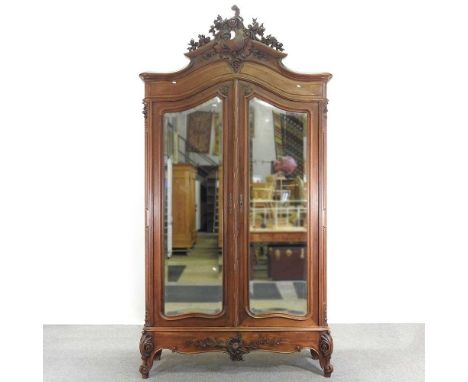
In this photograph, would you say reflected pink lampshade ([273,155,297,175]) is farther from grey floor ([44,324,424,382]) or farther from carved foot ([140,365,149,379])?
carved foot ([140,365,149,379])

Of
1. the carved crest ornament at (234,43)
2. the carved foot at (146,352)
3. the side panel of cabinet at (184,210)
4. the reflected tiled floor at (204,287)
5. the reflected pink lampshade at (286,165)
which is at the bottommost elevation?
the carved foot at (146,352)

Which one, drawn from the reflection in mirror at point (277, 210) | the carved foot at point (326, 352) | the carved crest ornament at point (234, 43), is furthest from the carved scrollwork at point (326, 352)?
the carved crest ornament at point (234, 43)

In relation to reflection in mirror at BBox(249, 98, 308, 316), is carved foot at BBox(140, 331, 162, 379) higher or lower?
lower

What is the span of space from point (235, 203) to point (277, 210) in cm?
27

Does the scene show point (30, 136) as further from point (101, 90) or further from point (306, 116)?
point (306, 116)

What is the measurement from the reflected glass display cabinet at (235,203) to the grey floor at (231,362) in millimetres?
184

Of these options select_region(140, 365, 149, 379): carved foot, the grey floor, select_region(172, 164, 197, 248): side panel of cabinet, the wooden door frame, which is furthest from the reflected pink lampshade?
select_region(140, 365, 149, 379): carved foot

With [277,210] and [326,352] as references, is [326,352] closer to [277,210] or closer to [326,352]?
[326,352]

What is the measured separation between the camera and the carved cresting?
8.08 feet

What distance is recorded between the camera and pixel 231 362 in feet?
8.98

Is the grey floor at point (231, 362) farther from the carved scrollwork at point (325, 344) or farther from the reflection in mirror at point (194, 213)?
the reflection in mirror at point (194, 213)

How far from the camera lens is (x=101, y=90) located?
130 inches

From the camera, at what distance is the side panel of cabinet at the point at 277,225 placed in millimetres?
2500

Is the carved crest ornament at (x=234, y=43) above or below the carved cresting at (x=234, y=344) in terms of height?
above
